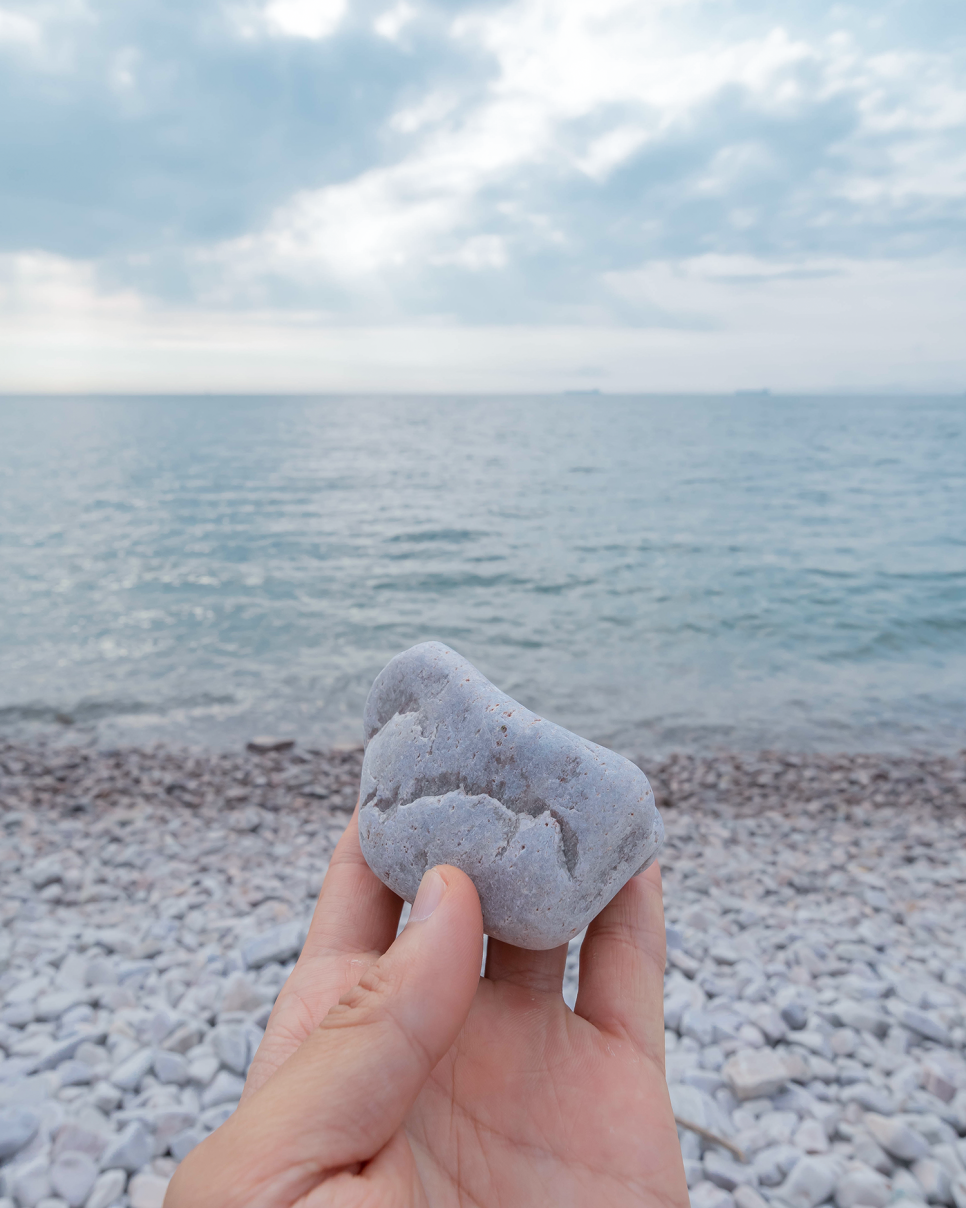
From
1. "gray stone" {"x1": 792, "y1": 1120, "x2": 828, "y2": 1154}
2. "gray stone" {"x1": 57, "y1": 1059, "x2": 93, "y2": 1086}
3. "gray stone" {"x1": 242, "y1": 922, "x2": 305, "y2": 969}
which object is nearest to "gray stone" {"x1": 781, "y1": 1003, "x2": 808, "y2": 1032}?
"gray stone" {"x1": 792, "y1": 1120, "x2": 828, "y2": 1154}

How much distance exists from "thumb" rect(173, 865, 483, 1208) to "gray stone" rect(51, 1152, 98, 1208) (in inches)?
63.8

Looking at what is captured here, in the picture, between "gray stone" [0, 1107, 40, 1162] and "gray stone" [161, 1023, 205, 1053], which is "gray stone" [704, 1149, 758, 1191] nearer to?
"gray stone" [161, 1023, 205, 1053]

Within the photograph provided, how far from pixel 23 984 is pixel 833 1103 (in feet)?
11.4

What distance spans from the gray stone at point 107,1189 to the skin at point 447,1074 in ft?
4.04

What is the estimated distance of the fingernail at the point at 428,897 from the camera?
1.61 meters

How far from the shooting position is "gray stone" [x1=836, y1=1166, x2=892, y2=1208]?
2350 millimetres

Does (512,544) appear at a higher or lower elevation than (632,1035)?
lower

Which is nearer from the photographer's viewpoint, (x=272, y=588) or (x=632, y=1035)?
(x=632, y=1035)

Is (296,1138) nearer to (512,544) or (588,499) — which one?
(512,544)

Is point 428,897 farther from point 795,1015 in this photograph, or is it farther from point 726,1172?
point 795,1015

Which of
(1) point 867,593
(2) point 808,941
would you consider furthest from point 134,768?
(1) point 867,593

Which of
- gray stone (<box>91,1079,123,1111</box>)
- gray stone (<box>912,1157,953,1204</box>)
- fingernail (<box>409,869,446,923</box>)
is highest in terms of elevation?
fingernail (<box>409,869,446,923</box>)

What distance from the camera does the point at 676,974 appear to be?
3555mm

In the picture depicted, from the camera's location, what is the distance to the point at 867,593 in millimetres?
12367
